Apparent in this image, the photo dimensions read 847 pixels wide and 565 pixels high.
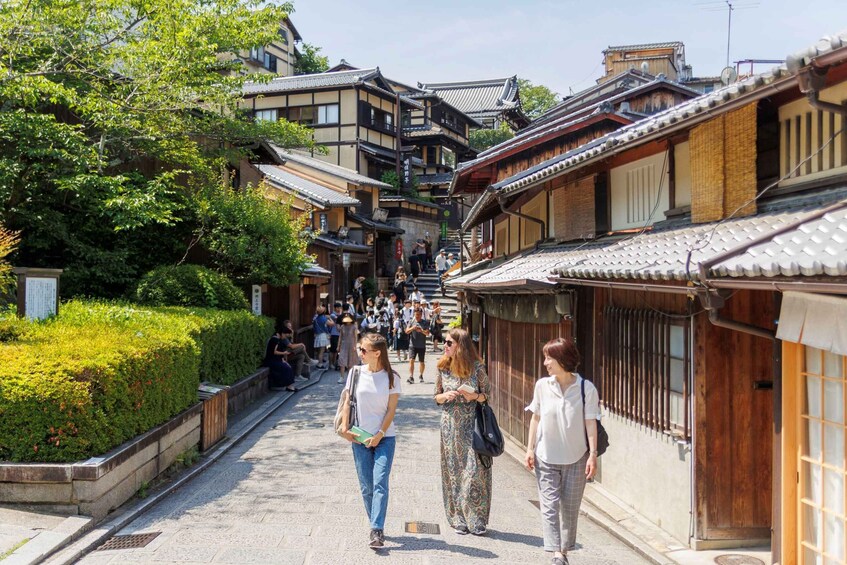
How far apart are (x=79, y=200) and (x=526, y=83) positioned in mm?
54945

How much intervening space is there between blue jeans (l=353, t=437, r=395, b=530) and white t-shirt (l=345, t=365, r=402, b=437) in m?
0.17

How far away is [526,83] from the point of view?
215 feet

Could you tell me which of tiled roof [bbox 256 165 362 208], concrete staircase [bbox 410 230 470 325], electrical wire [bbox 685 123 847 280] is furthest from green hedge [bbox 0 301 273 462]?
concrete staircase [bbox 410 230 470 325]

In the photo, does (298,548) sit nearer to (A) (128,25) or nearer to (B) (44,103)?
(A) (128,25)

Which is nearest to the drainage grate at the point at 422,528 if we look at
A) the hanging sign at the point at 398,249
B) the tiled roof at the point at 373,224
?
the tiled roof at the point at 373,224

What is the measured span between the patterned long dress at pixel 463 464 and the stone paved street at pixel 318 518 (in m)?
0.23

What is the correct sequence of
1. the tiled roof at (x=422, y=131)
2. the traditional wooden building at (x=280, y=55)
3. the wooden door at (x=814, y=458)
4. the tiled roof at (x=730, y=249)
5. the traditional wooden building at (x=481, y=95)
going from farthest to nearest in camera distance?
the traditional wooden building at (x=481, y=95), the traditional wooden building at (x=280, y=55), the tiled roof at (x=422, y=131), the wooden door at (x=814, y=458), the tiled roof at (x=730, y=249)

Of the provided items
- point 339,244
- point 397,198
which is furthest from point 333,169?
point 339,244

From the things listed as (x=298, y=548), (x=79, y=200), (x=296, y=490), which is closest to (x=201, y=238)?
(x=79, y=200)

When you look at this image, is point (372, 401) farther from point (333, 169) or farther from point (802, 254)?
point (333, 169)

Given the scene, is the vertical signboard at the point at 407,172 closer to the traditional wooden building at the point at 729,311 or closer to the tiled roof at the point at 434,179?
the tiled roof at the point at 434,179

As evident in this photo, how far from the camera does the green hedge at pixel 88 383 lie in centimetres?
705

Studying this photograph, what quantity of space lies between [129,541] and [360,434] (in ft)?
7.81

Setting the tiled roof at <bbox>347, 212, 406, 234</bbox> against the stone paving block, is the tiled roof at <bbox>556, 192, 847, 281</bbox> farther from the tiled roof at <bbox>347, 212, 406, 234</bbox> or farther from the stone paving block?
the tiled roof at <bbox>347, 212, 406, 234</bbox>
